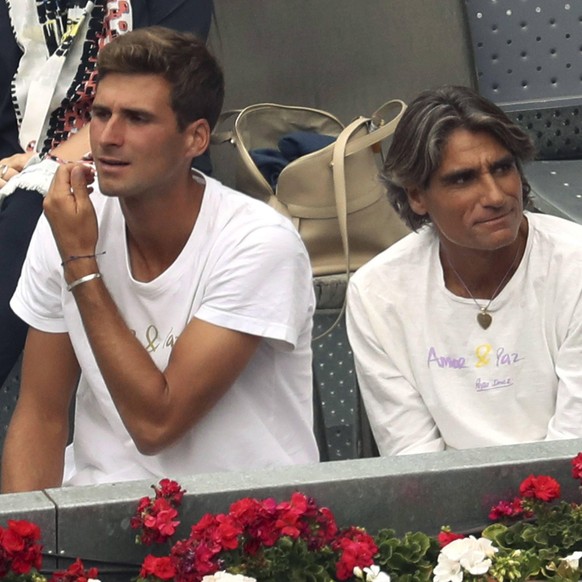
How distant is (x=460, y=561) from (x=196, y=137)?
3.98 feet

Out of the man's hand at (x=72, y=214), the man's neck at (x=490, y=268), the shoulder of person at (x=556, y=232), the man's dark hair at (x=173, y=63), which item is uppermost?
the man's dark hair at (x=173, y=63)

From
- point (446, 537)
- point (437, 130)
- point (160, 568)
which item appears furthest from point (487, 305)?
point (160, 568)

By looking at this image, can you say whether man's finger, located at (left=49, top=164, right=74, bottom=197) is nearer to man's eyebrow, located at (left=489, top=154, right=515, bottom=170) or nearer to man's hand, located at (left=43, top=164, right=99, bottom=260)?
man's hand, located at (left=43, top=164, right=99, bottom=260)

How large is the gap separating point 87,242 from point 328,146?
Result: 0.91 metres

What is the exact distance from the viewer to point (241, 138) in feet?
11.2

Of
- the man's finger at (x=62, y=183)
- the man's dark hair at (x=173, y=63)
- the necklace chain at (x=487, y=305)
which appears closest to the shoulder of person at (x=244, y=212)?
the man's dark hair at (x=173, y=63)

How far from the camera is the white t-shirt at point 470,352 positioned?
2.59 metres

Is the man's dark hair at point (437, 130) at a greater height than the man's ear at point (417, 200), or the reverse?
the man's dark hair at point (437, 130)

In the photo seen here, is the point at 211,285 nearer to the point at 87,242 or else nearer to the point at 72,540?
the point at 87,242

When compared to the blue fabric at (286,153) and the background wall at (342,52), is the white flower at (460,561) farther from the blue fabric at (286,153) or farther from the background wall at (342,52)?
the background wall at (342,52)

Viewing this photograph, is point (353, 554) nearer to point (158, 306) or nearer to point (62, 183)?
point (158, 306)

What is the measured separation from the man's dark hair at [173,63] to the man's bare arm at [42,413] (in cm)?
48

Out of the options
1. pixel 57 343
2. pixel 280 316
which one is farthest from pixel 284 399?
pixel 57 343

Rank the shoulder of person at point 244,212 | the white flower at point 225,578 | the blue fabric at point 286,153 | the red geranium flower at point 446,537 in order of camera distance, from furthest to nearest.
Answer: the blue fabric at point 286,153 < the shoulder of person at point 244,212 < the red geranium flower at point 446,537 < the white flower at point 225,578
